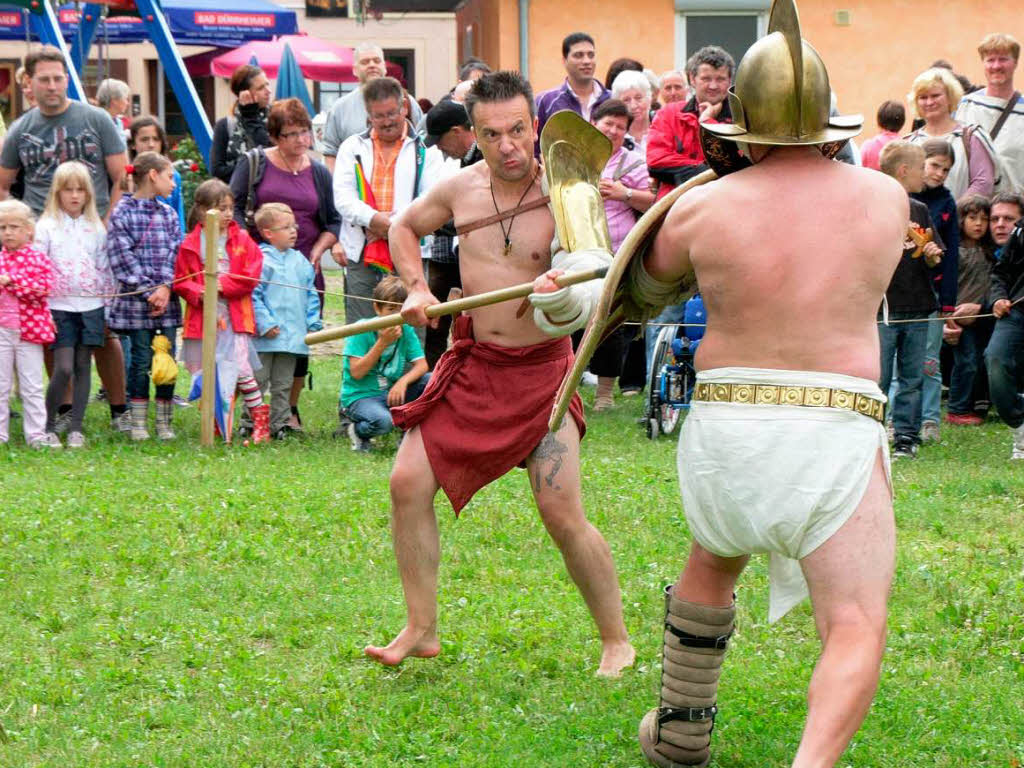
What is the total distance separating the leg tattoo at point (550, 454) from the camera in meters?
4.96

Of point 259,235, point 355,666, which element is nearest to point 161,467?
point 259,235

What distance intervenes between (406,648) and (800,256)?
2.17m

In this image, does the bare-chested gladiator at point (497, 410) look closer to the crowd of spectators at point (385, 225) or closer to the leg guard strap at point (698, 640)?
the leg guard strap at point (698, 640)

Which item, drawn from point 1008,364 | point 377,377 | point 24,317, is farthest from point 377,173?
point 1008,364

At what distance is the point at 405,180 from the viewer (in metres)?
9.59

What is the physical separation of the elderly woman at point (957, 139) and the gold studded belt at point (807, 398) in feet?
23.1

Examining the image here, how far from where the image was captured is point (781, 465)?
361 centimetres

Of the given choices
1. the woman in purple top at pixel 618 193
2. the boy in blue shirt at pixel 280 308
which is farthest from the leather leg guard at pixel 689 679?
the boy in blue shirt at pixel 280 308

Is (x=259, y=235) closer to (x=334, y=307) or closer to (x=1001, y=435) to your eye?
(x=1001, y=435)

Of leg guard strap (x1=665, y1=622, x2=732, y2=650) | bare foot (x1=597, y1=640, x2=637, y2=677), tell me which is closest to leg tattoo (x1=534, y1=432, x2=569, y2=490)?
bare foot (x1=597, y1=640, x2=637, y2=677)

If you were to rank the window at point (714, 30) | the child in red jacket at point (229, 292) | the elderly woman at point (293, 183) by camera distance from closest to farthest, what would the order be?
the child in red jacket at point (229, 292) → the elderly woman at point (293, 183) → the window at point (714, 30)

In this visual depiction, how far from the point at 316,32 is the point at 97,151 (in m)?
22.2

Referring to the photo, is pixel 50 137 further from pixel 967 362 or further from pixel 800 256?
pixel 800 256

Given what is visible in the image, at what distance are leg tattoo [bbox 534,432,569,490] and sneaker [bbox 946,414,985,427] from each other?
20.2 feet
